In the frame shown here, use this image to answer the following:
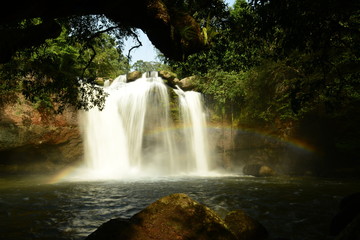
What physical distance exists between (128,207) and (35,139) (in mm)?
13405

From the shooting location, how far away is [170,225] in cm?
462

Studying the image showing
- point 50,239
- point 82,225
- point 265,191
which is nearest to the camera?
point 50,239

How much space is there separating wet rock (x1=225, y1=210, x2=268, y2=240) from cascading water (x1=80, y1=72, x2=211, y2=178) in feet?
54.8

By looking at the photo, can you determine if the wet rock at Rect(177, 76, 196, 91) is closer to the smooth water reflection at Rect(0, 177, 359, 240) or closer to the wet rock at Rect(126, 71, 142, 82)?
the wet rock at Rect(126, 71, 142, 82)

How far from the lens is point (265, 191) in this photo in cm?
1177

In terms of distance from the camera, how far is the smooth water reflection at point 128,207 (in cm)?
639

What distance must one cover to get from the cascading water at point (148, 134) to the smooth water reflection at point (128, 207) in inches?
398

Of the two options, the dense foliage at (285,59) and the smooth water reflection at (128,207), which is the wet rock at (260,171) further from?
the smooth water reflection at (128,207)

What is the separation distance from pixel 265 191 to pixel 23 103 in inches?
678

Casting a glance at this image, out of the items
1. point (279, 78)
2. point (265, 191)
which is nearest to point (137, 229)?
point (265, 191)

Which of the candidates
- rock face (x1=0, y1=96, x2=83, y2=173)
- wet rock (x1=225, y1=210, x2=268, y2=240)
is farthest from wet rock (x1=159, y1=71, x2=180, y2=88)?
wet rock (x1=225, y1=210, x2=268, y2=240)

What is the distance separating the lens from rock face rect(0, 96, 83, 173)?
1809 centimetres

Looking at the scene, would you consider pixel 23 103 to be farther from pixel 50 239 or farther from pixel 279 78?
pixel 279 78

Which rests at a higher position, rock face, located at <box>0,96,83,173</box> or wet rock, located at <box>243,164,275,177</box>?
rock face, located at <box>0,96,83,173</box>
